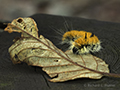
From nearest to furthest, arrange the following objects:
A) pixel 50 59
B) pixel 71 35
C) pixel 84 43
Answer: pixel 50 59 < pixel 84 43 < pixel 71 35

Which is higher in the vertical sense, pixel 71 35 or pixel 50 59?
pixel 71 35

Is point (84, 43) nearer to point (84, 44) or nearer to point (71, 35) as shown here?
point (84, 44)

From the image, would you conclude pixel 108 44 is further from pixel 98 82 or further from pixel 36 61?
pixel 36 61

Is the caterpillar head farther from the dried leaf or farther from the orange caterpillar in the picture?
the dried leaf

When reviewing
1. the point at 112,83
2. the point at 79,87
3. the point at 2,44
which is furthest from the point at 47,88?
the point at 2,44

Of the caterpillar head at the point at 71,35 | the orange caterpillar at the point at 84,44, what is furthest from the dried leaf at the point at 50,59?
the caterpillar head at the point at 71,35

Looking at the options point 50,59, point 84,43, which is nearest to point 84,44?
point 84,43

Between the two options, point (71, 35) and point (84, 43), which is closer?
point (84, 43)

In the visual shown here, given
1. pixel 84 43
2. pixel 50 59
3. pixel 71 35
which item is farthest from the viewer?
pixel 71 35

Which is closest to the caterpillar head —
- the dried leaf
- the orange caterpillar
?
the orange caterpillar

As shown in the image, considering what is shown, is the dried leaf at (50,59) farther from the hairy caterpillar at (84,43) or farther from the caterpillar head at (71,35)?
the caterpillar head at (71,35)
